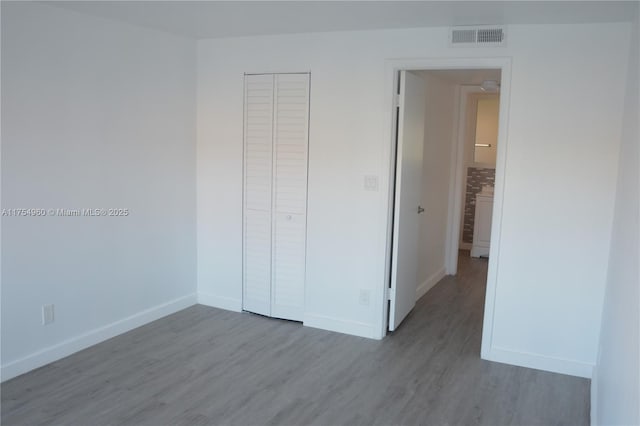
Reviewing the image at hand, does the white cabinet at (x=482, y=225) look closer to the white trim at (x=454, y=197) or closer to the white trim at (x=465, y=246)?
the white trim at (x=465, y=246)

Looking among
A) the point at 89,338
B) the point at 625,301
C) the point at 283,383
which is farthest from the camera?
the point at 89,338

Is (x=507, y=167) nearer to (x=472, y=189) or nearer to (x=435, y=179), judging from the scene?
(x=435, y=179)

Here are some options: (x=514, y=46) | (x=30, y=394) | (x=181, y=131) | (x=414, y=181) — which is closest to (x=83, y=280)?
(x=30, y=394)

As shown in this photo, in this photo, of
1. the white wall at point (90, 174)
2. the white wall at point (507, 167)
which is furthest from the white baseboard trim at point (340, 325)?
the white wall at point (90, 174)

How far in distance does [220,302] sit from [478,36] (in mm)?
3066

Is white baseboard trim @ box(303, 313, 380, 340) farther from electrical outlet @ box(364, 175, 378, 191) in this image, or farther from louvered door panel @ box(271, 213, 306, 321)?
electrical outlet @ box(364, 175, 378, 191)

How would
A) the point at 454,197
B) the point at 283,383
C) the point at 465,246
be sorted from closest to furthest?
the point at 283,383 → the point at 454,197 → the point at 465,246

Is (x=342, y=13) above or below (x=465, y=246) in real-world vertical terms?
above

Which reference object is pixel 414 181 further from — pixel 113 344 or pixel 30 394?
pixel 30 394

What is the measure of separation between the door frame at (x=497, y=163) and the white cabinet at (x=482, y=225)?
3.47 meters

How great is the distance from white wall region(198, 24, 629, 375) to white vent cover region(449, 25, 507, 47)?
0.16ft

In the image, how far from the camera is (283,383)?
10.8 ft

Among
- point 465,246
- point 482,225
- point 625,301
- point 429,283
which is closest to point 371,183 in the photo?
point 429,283

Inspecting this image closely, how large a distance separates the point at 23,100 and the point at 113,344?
1.81m
